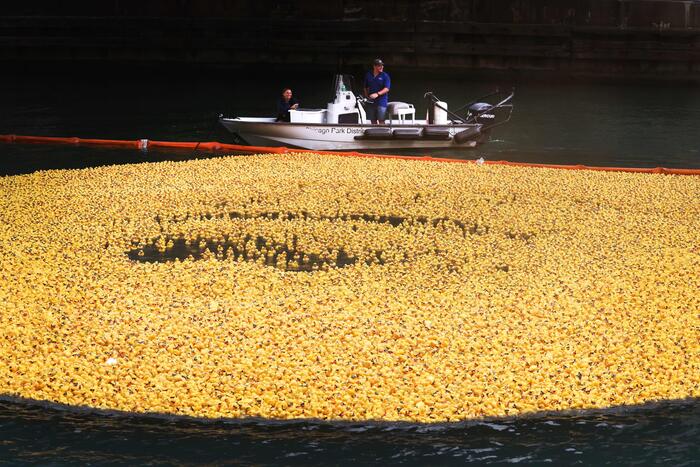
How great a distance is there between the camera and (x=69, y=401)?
30.0 ft

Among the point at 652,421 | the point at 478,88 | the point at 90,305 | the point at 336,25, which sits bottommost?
the point at 652,421

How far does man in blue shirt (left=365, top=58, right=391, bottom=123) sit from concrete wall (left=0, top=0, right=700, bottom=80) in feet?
56.4

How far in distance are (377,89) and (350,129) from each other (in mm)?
1139

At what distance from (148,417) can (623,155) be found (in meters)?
19.3

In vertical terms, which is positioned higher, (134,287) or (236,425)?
(134,287)

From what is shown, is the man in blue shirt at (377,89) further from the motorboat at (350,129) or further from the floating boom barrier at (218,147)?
the floating boom barrier at (218,147)

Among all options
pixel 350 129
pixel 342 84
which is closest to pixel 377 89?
pixel 342 84

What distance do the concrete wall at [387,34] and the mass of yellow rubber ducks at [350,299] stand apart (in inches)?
891

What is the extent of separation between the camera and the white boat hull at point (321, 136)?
23.5 m

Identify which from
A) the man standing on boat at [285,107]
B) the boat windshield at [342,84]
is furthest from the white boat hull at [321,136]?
the boat windshield at [342,84]

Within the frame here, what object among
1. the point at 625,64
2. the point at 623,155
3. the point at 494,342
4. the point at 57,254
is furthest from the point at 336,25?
the point at 494,342

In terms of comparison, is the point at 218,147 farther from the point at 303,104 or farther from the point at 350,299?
the point at 350,299

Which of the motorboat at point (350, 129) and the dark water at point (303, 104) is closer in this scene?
the motorboat at point (350, 129)

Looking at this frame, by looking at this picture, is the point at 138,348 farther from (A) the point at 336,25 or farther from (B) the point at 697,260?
(A) the point at 336,25
